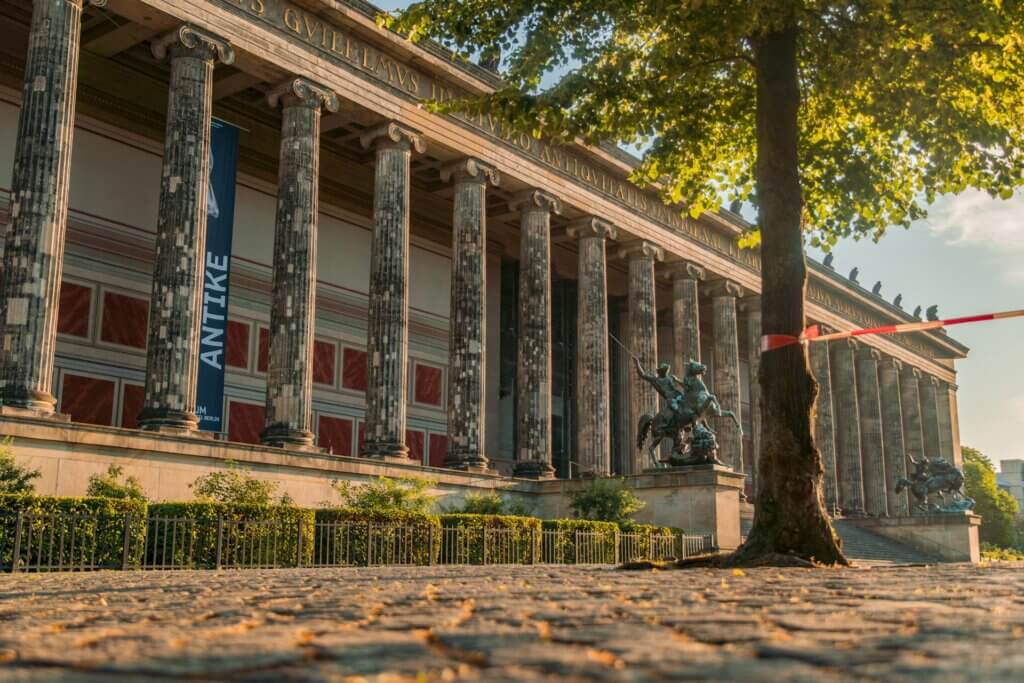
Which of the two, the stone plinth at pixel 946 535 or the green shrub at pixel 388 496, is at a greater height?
the green shrub at pixel 388 496

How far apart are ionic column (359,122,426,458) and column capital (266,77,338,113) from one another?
2.28m

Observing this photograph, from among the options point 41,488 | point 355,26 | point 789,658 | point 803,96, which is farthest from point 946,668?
point 355,26

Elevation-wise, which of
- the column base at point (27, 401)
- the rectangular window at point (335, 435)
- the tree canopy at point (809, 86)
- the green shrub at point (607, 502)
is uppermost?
the tree canopy at point (809, 86)

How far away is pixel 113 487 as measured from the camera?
1923 cm

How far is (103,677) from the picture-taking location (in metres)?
3.40

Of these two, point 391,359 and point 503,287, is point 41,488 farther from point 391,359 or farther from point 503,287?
point 503,287

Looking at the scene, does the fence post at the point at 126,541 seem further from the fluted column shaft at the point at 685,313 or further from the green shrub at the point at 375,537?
the fluted column shaft at the point at 685,313

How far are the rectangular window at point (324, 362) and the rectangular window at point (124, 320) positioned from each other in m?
6.66

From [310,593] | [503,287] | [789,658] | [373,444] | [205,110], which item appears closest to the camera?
[789,658]

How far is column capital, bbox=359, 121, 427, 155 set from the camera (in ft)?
97.8

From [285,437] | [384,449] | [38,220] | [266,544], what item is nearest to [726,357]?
[384,449]

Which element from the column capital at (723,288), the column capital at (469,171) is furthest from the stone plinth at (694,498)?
the column capital at (723,288)

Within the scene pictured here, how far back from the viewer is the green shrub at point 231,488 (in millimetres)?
21266

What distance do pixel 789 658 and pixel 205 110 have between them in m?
23.6
